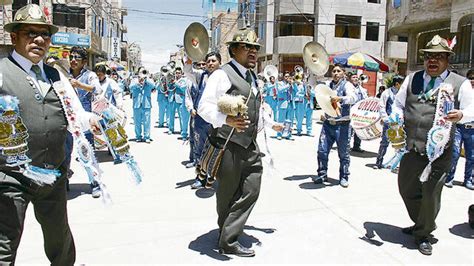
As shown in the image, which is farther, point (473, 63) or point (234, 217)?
point (473, 63)

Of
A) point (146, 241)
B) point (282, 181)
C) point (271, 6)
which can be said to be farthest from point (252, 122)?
point (271, 6)

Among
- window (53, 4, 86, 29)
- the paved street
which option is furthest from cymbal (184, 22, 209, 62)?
window (53, 4, 86, 29)

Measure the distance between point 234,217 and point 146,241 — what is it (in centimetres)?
94

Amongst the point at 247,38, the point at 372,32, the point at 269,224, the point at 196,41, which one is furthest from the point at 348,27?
the point at 247,38

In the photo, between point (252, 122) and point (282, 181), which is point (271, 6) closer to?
point (282, 181)

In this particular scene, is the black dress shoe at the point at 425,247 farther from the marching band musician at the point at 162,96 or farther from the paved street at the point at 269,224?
the marching band musician at the point at 162,96

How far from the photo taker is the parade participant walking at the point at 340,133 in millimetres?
6656

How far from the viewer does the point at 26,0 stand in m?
27.6

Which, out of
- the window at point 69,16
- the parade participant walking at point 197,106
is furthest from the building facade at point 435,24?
the window at point 69,16

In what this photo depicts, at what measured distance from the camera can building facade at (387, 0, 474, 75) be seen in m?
16.9

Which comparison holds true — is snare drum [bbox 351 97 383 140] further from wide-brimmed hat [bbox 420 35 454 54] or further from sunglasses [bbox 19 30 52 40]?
sunglasses [bbox 19 30 52 40]

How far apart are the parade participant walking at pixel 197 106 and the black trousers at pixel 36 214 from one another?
2.66 meters

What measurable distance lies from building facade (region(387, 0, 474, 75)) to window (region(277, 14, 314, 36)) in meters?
12.8

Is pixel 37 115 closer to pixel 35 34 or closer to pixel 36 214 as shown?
pixel 35 34
